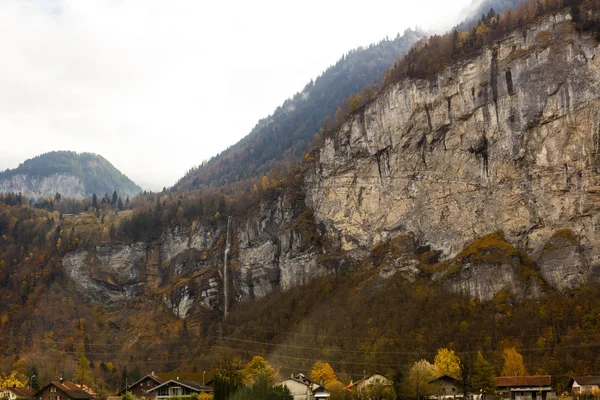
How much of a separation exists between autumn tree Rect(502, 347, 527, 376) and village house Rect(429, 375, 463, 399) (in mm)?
7367

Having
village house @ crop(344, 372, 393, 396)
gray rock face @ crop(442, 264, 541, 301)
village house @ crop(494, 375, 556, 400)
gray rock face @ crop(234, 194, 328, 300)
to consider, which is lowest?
village house @ crop(494, 375, 556, 400)

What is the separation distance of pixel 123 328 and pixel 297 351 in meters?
52.4

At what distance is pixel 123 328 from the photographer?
482 ft

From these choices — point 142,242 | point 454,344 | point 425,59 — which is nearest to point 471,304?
point 454,344

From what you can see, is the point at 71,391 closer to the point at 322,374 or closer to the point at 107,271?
the point at 322,374

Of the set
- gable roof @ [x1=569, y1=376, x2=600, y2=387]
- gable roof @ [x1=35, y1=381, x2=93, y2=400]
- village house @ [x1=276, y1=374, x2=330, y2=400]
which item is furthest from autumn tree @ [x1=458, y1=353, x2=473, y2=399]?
gable roof @ [x1=35, y1=381, x2=93, y2=400]

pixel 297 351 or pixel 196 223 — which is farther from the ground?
pixel 196 223

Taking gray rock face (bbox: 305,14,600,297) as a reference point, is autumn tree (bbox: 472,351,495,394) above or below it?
below

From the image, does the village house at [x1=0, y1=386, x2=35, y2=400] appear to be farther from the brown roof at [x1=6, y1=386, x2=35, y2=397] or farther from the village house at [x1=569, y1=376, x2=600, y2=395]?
the village house at [x1=569, y1=376, x2=600, y2=395]

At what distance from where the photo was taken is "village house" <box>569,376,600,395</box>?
75088 millimetres

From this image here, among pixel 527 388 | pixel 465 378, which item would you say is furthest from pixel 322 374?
pixel 465 378

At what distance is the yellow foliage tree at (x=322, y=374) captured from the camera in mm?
92688

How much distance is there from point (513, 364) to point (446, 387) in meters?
9.02

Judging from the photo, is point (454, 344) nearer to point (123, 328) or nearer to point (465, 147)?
point (465, 147)
